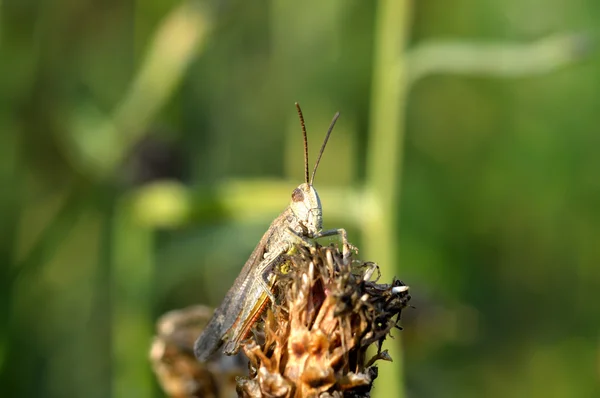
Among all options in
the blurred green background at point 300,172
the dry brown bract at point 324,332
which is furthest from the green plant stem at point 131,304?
the dry brown bract at point 324,332

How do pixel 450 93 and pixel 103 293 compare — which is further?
pixel 450 93

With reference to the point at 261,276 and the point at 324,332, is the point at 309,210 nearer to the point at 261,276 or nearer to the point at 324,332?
the point at 261,276

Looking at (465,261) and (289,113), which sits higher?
(289,113)

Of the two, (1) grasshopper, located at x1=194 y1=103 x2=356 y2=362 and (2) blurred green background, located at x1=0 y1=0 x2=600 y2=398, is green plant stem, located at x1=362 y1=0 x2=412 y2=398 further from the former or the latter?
(1) grasshopper, located at x1=194 y1=103 x2=356 y2=362

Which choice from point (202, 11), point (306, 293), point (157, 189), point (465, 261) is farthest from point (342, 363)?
point (465, 261)

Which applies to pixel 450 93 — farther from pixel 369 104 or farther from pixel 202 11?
pixel 202 11

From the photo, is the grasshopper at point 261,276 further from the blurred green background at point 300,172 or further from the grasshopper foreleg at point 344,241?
the blurred green background at point 300,172

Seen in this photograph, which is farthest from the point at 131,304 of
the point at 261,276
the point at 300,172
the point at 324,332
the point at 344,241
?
the point at 324,332
